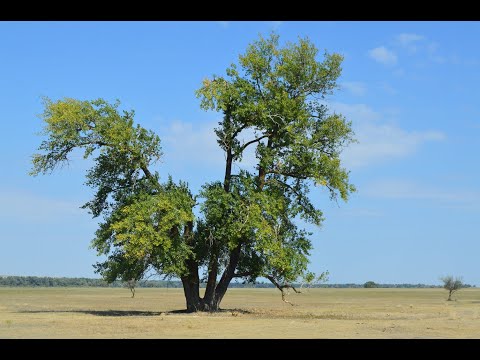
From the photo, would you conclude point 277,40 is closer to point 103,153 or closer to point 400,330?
point 103,153

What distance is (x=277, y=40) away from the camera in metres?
33.3

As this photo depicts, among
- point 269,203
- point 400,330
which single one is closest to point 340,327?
point 400,330

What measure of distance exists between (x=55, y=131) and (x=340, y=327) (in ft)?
54.6

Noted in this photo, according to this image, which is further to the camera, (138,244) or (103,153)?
(103,153)

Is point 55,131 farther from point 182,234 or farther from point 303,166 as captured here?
point 303,166
